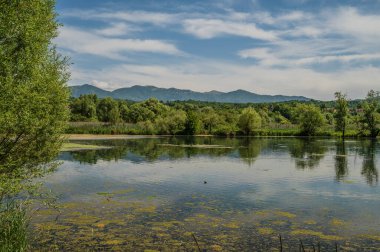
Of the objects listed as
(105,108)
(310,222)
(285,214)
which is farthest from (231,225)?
(105,108)

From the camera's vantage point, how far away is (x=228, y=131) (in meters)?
136

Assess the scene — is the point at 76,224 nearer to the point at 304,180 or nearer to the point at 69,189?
the point at 69,189

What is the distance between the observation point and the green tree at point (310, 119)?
422 feet

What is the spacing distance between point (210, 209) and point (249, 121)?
11138 centimetres

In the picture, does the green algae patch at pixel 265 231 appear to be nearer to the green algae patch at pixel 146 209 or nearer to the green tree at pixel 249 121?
the green algae patch at pixel 146 209

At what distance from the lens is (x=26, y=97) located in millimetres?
19719

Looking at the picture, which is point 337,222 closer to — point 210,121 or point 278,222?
point 278,222

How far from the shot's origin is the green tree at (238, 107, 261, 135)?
13262 cm

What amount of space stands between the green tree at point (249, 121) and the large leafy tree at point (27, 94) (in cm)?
11231

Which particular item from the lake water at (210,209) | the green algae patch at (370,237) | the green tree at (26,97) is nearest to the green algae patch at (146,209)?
the lake water at (210,209)

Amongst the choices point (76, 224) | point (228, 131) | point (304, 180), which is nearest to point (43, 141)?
point (76, 224)

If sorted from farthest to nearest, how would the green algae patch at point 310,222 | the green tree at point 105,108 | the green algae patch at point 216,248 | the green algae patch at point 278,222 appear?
the green tree at point 105,108 < the green algae patch at point 310,222 < the green algae patch at point 278,222 < the green algae patch at point 216,248

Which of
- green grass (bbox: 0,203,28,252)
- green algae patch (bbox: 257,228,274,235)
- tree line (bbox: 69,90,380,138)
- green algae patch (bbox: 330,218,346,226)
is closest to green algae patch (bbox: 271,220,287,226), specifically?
green algae patch (bbox: 257,228,274,235)

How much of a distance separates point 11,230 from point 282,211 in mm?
16895
